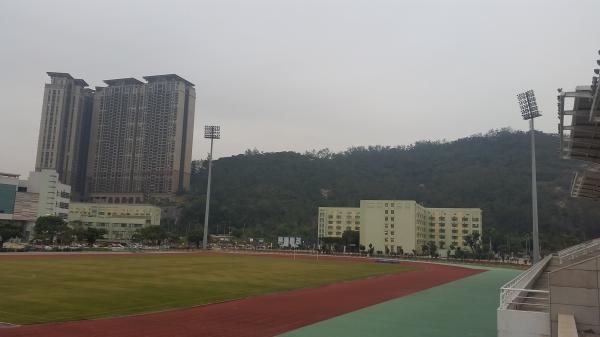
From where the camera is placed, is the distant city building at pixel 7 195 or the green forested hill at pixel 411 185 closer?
the distant city building at pixel 7 195

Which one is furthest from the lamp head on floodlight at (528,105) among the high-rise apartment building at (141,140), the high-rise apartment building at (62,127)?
the high-rise apartment building at (62,127)

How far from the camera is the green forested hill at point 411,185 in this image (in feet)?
419

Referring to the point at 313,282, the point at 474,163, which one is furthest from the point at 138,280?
the point at 474,163

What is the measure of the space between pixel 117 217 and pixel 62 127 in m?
52.1

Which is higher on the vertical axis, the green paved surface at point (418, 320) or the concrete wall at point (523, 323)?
the concrete wall at point (523, 323)

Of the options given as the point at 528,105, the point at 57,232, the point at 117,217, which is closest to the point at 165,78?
the point at 117,217

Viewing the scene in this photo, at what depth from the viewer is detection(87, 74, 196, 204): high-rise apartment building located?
5827 inches

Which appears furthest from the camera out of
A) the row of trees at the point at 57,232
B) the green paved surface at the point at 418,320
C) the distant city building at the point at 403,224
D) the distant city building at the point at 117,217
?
the distant city building at the point at 117,217

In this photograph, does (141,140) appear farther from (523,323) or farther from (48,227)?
(523,323)

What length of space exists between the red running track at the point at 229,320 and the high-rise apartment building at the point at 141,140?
426 ft

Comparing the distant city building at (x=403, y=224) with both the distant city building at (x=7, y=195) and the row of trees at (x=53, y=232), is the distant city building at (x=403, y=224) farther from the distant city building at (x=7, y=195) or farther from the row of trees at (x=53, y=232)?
the distant city building at (x=7, y=195)

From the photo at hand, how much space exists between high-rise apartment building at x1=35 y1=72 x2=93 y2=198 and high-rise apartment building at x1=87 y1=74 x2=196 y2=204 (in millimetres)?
5565

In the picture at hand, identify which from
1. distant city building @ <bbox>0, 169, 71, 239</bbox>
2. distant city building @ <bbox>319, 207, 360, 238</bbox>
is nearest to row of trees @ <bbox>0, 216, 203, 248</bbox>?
distant city building @ <bbox>0, 169, 71, 239</bbox>

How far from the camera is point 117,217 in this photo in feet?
385
